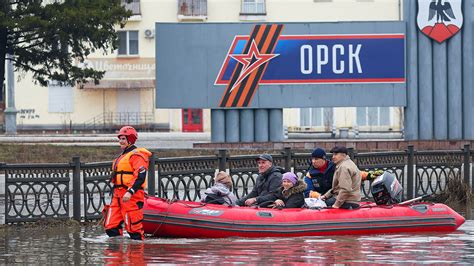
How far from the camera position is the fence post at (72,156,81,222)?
63.0 feet

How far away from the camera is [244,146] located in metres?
35.2

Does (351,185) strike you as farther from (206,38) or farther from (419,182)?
(206,38)

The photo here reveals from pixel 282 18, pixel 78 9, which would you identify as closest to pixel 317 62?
A: pixel 78 9

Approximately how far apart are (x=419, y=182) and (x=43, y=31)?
1511 centimetres

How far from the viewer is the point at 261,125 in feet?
116

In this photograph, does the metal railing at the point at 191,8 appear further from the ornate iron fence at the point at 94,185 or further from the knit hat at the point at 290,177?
the knit hat at the point at 290,177

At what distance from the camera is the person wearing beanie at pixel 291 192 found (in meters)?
17.9

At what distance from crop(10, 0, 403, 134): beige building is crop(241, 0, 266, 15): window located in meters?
0.06

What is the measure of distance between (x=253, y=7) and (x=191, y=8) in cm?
352

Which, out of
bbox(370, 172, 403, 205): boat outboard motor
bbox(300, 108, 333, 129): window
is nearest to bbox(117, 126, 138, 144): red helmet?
bbox(370, 172, 403, 205): boat outboard motor

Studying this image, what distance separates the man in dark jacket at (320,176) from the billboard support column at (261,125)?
655 inches

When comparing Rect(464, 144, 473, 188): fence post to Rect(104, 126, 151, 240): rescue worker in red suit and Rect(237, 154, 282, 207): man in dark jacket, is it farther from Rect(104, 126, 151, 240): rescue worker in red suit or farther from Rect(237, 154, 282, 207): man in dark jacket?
Rect(104, 126, 151, 240): rescue worker in red suit

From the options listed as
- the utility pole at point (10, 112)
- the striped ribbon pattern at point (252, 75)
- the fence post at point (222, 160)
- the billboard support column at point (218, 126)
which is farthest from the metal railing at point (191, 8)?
the fence post at point (222, 160)

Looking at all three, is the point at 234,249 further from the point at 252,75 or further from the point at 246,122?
the point at 246,122
